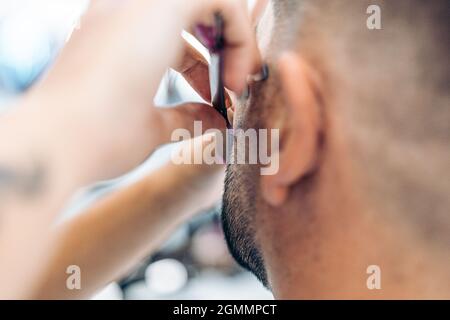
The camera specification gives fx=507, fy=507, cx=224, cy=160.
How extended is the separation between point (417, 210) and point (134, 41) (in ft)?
1.32

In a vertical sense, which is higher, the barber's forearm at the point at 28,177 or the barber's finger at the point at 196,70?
the barber's finger at the point at 196,70

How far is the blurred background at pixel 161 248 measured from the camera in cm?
115

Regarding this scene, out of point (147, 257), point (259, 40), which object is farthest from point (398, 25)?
point (147, 257)

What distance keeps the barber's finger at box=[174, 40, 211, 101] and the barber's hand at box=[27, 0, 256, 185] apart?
0.12 meters

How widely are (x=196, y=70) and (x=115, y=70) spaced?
0.25 m

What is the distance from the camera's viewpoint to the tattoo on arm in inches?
24.8

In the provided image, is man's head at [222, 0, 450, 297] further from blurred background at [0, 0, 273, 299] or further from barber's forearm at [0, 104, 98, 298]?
blurred background at [0, 0, 273, 299]

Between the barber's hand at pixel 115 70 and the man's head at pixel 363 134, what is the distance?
0.29 feet

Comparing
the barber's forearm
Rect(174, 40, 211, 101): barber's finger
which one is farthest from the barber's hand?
Rect(174, 40, 211, 101): barber's finger

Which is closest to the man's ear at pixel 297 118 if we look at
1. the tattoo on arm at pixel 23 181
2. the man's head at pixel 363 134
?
the man's head at pixel 363 134

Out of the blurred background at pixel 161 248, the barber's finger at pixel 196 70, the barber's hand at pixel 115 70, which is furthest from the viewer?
the blurred background at pixel 161 248

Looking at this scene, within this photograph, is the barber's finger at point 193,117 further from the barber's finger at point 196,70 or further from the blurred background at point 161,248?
the blurred background at point 161,248

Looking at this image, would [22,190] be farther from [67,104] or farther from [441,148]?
[441,148]

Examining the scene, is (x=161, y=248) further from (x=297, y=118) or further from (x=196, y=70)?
(x=297, y=118)
